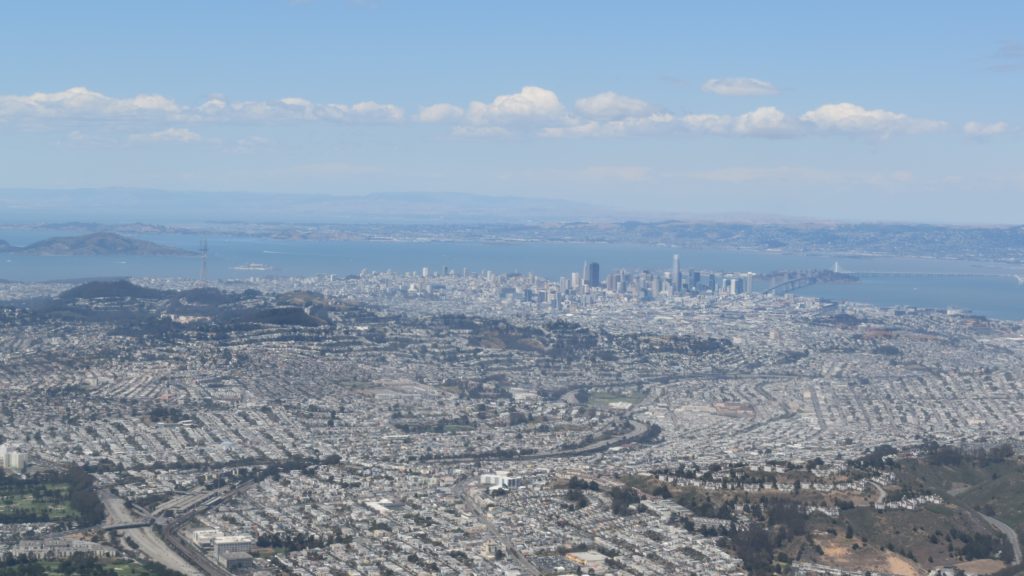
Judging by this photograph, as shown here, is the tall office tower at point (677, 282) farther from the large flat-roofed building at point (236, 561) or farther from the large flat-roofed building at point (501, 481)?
the large flat-roofed building at point (236, 561)

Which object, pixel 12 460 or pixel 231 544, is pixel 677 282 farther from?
pixel 231 544

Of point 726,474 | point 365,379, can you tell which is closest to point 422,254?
point 365,379

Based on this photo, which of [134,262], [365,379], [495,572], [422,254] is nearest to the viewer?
[495,572]

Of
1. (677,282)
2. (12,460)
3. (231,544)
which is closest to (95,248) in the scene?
(677,282)

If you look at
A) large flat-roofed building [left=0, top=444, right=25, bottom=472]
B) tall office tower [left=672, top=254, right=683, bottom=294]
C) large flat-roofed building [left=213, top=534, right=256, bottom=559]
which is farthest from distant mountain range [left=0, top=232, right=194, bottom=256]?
large flat-roofed building [left=213, top=534, right=256, bottom=559]

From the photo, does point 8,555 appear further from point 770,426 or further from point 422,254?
point 422,254

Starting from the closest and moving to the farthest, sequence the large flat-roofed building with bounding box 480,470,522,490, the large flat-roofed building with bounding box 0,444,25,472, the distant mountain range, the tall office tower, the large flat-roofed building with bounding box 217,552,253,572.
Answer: the large flat-roofed building with bounding box 217,552,253,572 → the large flat-roofed building with bounding box 480,470,522,490 → the large flat-roofed building with bounding box 0,444,25,472 → the tall office tower → the distant mountain range

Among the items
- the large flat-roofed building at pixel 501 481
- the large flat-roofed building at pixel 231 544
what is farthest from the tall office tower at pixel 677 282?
the large flat-roofed building at pixel 231 544

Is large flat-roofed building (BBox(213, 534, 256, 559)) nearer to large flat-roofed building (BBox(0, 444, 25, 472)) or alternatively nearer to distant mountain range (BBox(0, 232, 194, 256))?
large flat-roofed building (BBox(0, 444, 25, 472))
